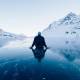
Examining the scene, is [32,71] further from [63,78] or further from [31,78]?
[63,78]

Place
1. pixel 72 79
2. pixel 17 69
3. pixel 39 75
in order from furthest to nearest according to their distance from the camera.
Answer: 1. pixel 17 69
2. pixel 39 75
3. pixel 72 79

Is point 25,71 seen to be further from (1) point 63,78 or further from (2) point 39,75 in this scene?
Result: (1) point 63,78

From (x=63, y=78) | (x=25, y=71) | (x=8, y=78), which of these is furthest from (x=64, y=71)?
(x=8, y=78)

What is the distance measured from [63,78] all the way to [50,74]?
3.12ft

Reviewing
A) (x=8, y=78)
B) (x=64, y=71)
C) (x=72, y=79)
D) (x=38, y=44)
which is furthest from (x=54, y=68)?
(x=38, y=44)

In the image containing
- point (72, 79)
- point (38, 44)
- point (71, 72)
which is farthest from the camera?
point (38, 44)

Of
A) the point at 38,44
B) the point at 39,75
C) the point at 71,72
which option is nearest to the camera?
the point at 39,75

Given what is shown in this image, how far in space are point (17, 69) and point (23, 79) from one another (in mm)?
2213

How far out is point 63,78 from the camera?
29.8 ft

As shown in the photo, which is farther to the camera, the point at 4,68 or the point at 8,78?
the point at 4,68

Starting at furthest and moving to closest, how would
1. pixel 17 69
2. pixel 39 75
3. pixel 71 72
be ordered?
pixel 17 69 → pixel 71 72 → pixel 39 75

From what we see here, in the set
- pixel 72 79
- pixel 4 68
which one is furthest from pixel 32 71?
pixel 72 79

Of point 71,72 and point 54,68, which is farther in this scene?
point 54,68

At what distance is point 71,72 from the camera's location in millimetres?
10203
